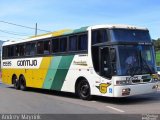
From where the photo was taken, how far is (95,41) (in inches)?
646

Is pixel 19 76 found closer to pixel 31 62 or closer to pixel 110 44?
pixel 31 62

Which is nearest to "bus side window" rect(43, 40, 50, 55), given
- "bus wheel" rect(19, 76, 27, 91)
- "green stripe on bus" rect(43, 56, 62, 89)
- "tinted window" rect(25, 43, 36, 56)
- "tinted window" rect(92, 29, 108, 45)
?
"green stripe on bus" rect(43, 56, 62, 89)

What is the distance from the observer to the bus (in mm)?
15305

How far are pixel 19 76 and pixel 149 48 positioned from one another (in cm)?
1078

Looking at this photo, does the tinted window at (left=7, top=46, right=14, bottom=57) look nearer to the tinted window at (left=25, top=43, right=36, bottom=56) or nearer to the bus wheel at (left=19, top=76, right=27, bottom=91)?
the bus wheel at (left=19, top=76, right=27, bottom=91)

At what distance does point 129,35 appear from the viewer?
15984 mm

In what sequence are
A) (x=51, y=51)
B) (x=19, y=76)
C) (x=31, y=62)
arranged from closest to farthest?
(x=51, y=51)
(x=31, y=62)
(x=19, y=76)

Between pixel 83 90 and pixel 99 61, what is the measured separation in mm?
1834

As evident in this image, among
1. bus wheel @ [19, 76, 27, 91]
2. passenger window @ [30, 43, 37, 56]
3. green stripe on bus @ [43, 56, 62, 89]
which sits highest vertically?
passenger window @ [30, 43, 37, 56]

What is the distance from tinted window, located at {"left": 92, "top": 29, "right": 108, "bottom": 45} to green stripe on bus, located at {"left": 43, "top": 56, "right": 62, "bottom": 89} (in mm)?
3204

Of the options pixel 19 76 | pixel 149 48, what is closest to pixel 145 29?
pixel 149 48

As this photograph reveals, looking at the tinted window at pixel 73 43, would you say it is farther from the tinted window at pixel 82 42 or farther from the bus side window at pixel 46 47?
the bus side window at pixel 46 47

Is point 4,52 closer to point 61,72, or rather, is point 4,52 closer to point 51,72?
point 51,72

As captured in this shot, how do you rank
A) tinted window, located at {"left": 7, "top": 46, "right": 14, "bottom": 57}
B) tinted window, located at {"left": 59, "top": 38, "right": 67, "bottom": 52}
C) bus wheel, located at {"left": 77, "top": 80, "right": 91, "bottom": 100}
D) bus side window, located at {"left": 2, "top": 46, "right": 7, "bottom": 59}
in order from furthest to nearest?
bus side window, located at {"left": 2, "top": 46, "right": 7, "bottom": 59} → tinted window, located at {"left": 7, "top": 46, "right": 14, "bottom": 57} → tinted window, located at {"left": 59, "top": 38, "right": 67, "bottom": 52} → bus wheel, located at {"left": 77, "top": 80, "right": 91, "bottom": 100}
